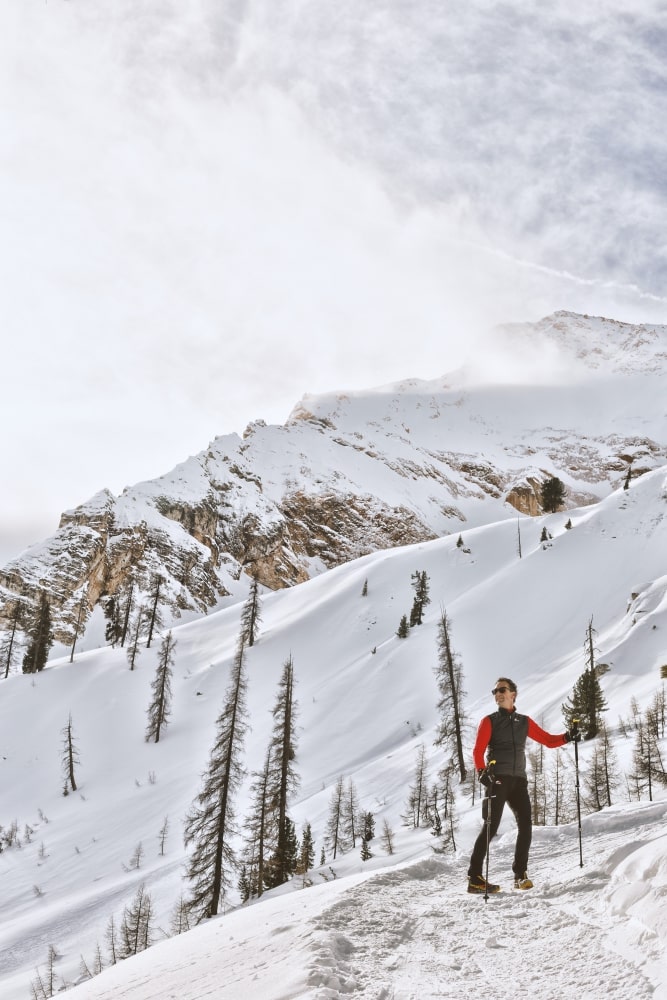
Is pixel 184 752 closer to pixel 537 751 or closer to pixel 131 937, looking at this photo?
pixel 131 937

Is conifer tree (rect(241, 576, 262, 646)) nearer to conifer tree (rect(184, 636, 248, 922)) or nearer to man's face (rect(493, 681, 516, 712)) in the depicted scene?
conifer tree (rect(184, 636, 248, 922))

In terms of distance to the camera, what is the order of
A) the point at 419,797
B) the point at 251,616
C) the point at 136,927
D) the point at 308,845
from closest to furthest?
1. the point at 136,927
2. the point at 308,845
3. the point at 419,797
4. the point at 251,616

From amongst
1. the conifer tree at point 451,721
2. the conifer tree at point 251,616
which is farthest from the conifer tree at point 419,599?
the conifer tree at point 451,721

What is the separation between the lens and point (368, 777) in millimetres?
39656

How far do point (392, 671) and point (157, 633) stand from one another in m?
36.1

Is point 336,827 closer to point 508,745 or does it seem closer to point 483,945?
point 508,745

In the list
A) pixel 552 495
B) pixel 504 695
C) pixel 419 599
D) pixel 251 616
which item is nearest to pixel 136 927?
pixel 504 695

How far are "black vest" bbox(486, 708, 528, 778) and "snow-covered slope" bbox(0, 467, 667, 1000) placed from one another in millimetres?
1141

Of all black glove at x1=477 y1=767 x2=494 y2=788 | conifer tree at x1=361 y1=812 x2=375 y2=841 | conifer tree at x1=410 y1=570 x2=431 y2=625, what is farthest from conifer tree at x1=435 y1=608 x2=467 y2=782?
black glove at x1=477 y1=767 x2=494 y2=788

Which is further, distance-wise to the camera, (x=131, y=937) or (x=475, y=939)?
(x=131, y=937)

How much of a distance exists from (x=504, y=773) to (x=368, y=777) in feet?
120

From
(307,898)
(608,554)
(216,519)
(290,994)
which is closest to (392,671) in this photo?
(608,554)

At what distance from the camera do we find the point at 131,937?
80.6ft

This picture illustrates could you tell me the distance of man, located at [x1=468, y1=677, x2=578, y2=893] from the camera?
6562 mm
